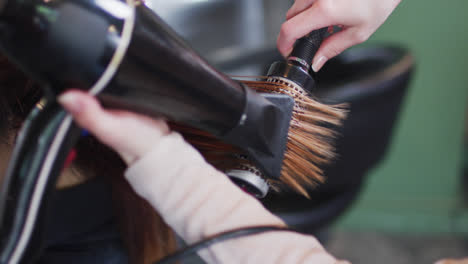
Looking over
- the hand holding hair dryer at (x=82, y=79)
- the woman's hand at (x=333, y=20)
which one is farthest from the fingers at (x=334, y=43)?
the hand holding hair dryer at (x=82, y=79)

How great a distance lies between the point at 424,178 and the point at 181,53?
129 cm

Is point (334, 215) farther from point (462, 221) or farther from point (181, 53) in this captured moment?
point (181, 53)

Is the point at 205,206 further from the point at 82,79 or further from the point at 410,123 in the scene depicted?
the point at 410,123

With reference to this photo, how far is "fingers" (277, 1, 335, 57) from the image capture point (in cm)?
38

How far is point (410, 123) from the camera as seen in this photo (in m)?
1.27

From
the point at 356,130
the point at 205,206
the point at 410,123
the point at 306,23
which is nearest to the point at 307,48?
the point at 306,23

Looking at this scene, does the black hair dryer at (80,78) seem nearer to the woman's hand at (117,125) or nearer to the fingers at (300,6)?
the woman's hand at (117,125)

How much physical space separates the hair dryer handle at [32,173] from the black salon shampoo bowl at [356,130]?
50 cm

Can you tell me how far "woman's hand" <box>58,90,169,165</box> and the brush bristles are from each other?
0.25ft

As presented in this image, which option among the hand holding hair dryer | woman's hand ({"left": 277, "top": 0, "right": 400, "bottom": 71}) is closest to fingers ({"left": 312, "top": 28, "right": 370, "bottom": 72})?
woman's hand ({"left": 277, "top": 0, "right": 400, "bottom": 71})

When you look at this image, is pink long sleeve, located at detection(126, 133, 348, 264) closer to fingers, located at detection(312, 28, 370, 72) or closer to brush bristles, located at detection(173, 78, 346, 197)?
brush bristles, located at detection(173, 78, 346, 197)

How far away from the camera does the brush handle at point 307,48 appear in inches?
14.9

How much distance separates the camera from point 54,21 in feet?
0.71

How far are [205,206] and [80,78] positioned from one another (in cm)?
13
